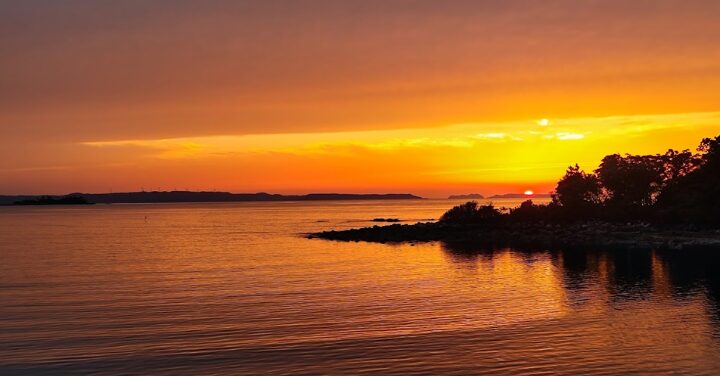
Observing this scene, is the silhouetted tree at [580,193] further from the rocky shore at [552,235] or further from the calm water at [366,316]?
the calm water at [366,316]

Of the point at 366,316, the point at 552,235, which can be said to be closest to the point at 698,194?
the point at 552,235

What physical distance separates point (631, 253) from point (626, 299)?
30.4 meters

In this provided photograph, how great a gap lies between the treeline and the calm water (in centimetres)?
3642

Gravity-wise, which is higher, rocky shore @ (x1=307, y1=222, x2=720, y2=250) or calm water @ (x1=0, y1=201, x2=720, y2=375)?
rocky shore @ (x1=307, y1=222, x2=720, y2=250)

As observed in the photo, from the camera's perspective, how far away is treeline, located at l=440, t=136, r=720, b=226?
93.0 meters

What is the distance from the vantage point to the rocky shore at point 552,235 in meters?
72.5

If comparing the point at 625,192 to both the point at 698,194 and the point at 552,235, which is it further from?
the point at 552,235

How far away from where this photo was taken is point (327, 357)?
24328mm

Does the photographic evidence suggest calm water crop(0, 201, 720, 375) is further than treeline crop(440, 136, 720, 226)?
No

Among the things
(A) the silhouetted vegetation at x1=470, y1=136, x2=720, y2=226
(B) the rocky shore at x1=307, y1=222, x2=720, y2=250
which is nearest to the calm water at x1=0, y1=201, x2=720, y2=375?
(B) the rocky shore at x1=307, y1=222, x2=720, y2=250

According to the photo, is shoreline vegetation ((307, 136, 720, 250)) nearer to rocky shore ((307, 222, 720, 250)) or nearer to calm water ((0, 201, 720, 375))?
rocky shore ((307, 222, 720, 250))

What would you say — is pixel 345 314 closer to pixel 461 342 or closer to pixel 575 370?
pixel 461 342

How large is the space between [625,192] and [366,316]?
82.4 m

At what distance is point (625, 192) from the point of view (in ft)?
335
